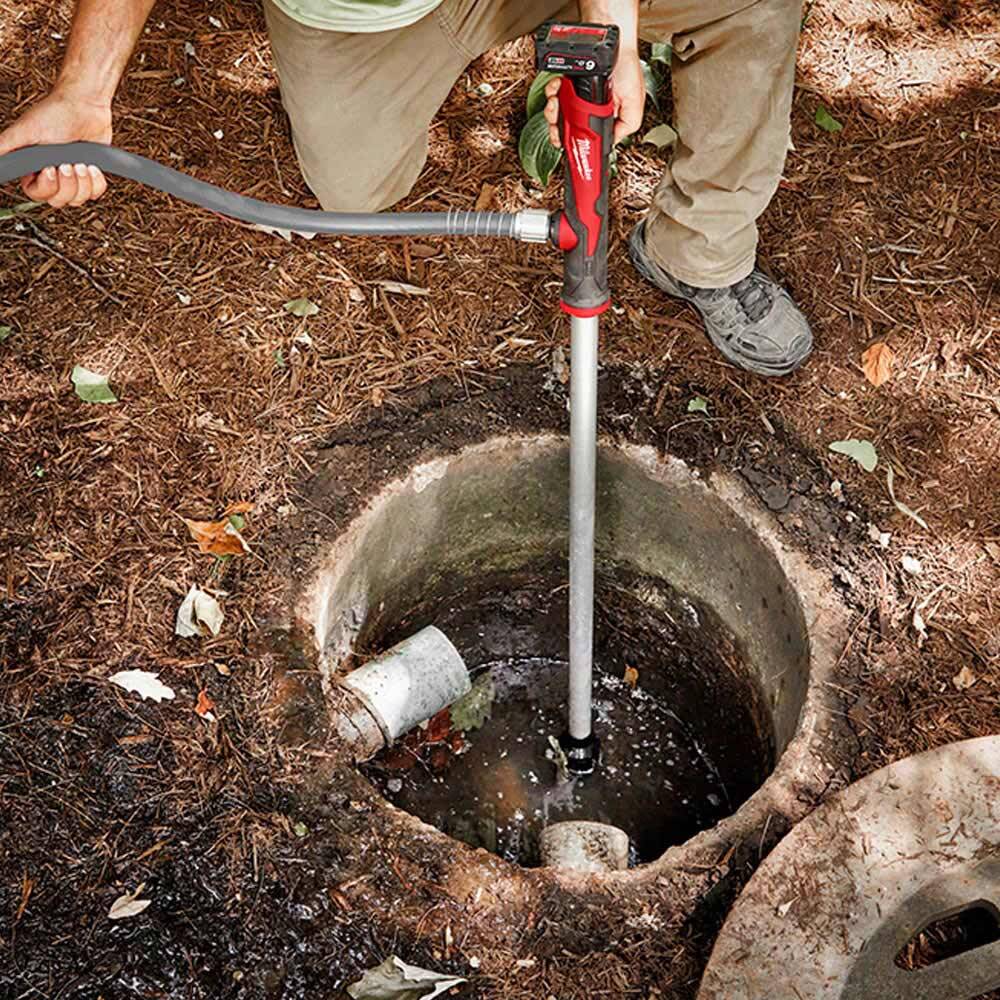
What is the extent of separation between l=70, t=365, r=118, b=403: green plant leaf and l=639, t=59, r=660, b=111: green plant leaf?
177 centimetres

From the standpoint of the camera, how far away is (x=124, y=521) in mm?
2781

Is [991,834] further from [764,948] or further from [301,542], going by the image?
[301,542]

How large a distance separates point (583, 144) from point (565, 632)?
6.39 ft

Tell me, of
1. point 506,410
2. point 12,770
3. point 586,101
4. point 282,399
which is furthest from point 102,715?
point 586,101

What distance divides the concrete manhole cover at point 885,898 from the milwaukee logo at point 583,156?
1.28m

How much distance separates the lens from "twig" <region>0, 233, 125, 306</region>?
10.4 feet

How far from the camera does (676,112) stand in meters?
3.05

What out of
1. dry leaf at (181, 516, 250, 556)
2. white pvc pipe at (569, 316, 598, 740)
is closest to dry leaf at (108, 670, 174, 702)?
dry leaf at (181, 516, 250, 556)

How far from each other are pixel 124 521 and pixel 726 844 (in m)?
1.47

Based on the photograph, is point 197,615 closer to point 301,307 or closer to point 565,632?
point 301,307

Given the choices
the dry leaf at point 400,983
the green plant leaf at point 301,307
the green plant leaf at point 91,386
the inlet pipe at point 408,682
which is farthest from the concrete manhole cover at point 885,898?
the green plant leaf at point 91,386

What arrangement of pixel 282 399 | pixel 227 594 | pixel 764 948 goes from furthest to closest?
pixel 282 399 → pixel 227 594 → pixel 764 948

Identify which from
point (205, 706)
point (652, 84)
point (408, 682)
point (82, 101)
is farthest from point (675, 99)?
point (205, 706)

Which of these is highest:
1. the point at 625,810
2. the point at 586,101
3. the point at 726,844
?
the point at 586,101
